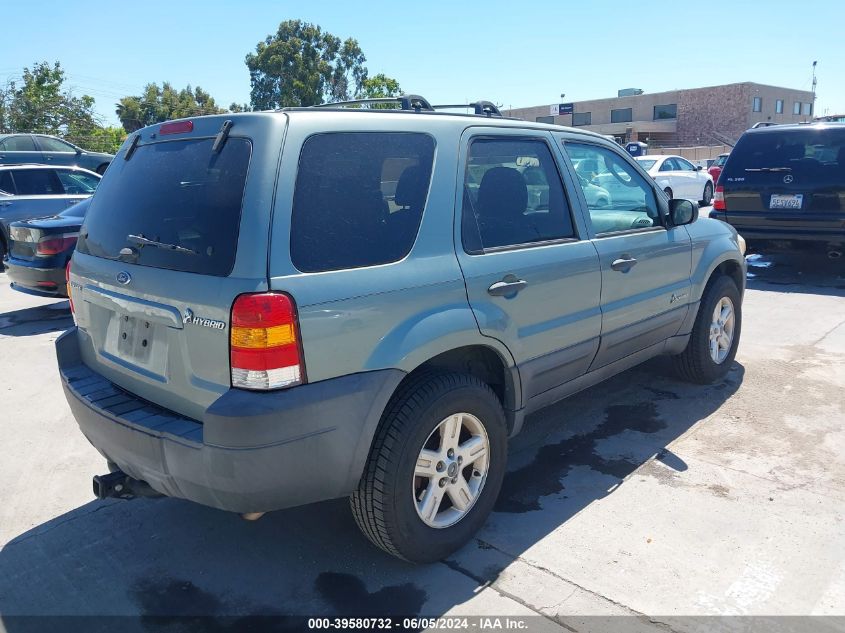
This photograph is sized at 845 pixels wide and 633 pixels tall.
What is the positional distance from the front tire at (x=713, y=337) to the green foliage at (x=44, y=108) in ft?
124

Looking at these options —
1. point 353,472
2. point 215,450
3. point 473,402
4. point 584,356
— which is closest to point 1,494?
point 215,450

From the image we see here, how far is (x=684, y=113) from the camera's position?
58.8 m

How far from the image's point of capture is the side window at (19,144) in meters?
15.7

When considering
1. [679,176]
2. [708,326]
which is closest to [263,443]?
[708,326]

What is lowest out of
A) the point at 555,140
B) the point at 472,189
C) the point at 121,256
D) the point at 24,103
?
the point at 121,256

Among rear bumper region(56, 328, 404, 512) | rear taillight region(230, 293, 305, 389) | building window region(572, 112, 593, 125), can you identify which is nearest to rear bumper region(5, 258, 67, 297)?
rear bumper region(56, 328, 404, 512)

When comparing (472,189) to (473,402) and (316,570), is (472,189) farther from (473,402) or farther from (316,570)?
(316,570)

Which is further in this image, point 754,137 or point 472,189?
point 754,137

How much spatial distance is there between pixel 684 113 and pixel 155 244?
6309cm

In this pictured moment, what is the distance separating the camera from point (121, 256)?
2.98 meters

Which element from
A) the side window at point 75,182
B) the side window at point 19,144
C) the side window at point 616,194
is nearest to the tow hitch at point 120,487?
the side window at point 616,194

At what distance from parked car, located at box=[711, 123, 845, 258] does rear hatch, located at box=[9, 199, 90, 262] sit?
26.7ft

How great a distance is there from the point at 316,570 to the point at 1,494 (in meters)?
2.01

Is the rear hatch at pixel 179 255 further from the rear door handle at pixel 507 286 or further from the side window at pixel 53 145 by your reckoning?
the side window at pixel 53 145
